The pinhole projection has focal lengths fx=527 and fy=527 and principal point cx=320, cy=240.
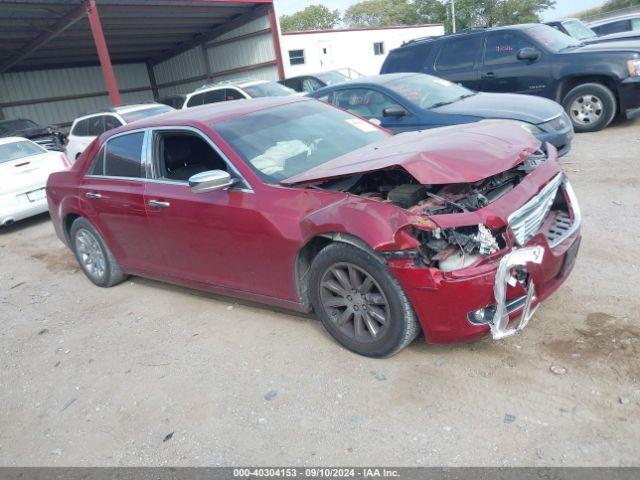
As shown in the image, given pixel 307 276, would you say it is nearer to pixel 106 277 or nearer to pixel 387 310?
pixel 387 310

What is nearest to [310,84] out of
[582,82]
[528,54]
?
[528,54]

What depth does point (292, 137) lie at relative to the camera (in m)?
4.11

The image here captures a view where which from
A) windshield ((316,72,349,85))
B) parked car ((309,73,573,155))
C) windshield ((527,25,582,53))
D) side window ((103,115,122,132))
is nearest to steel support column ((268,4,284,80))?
windshield ((316,72,349,85))

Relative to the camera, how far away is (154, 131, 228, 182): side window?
4.27 meters

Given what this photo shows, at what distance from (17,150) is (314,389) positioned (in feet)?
27.5

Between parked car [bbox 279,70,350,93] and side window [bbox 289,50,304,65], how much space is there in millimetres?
9098

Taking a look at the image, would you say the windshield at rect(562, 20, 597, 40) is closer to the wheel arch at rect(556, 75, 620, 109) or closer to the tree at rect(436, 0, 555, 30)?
the wheel arch at rect(556, 75, 620, 109)

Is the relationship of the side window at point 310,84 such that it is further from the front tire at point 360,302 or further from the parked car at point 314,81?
the front tire at point 360,302

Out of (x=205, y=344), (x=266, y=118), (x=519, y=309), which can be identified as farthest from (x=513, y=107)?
(x=205, y=344)

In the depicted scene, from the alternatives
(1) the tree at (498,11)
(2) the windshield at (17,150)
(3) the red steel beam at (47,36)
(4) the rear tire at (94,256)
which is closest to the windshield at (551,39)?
(4) the rear tire at (94,256)

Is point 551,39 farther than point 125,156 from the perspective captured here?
Yes

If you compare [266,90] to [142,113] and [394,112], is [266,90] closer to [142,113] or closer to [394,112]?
[142,113]

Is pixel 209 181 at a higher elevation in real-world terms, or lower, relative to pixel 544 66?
lower

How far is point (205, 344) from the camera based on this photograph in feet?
13.0
